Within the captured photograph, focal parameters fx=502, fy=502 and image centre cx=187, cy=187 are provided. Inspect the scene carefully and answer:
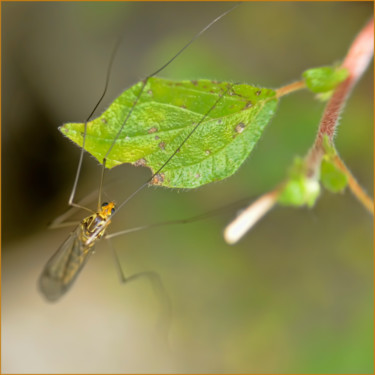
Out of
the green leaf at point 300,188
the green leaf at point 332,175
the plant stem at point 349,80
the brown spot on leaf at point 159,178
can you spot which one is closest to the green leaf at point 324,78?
the plant stem at point 349,80

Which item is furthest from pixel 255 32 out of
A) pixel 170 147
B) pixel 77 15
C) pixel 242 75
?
pixel 170 147

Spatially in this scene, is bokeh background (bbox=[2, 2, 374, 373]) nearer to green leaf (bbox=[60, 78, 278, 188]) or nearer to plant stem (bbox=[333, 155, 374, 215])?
plant stem (bbox=[333, 155, 374, 215])

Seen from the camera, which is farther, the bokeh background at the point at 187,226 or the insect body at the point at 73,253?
the bokeh background at the point at 187,226

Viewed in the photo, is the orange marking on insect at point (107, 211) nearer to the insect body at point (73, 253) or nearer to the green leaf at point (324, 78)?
the insect body at point (73, 253)

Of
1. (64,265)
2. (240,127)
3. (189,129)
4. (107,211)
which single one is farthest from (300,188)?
(64,265)

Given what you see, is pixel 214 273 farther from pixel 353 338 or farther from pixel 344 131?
pixel 344 131

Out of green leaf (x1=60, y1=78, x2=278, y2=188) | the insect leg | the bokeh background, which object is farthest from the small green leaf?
the insect leg

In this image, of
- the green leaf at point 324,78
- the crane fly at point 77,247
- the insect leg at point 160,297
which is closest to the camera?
the green leaf at point 324,78
